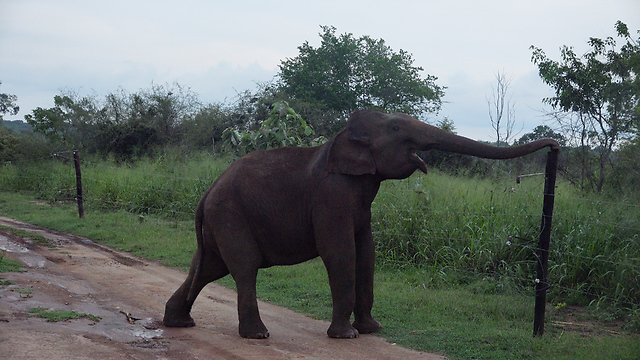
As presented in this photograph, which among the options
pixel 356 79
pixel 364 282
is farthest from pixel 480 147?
pixel 356 79

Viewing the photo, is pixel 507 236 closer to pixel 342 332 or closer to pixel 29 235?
pixel 342 332

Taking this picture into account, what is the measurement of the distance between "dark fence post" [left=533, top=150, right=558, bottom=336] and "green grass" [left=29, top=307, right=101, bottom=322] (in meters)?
4.51

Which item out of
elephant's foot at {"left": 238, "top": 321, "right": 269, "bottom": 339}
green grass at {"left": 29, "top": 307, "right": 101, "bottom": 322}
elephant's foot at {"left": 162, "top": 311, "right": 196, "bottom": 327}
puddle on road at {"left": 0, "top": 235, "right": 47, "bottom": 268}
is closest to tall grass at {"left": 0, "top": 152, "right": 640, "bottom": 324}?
elephant's foot at {"left": 238, "top": 321, "right": 269, "bottom": 339}

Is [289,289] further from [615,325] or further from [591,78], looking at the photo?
[591,78]

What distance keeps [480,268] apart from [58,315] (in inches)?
222

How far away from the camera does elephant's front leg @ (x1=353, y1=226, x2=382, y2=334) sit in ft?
20.3

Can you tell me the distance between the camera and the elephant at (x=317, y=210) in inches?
227

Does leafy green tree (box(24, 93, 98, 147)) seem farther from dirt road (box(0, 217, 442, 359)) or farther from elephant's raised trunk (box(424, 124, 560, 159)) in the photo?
elephant's raised trunk (box(424, 124, 560, 159))

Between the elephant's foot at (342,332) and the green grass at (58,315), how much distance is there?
2436 millimetres

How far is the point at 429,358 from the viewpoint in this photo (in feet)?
18.0

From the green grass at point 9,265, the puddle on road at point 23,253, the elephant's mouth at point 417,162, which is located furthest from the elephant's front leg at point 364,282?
the puddle on road at point 23,253

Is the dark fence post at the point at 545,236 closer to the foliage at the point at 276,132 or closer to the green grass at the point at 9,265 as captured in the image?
the foliage at the point at 276,132

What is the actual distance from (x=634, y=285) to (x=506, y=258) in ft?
6.06

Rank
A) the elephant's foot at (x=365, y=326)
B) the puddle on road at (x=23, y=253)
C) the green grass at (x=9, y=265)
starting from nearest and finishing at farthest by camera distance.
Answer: the elephant's foot at (x=365, y=326) < the green grass at (x=9, y=265) < the puddle on road at (x=23, y=253)
